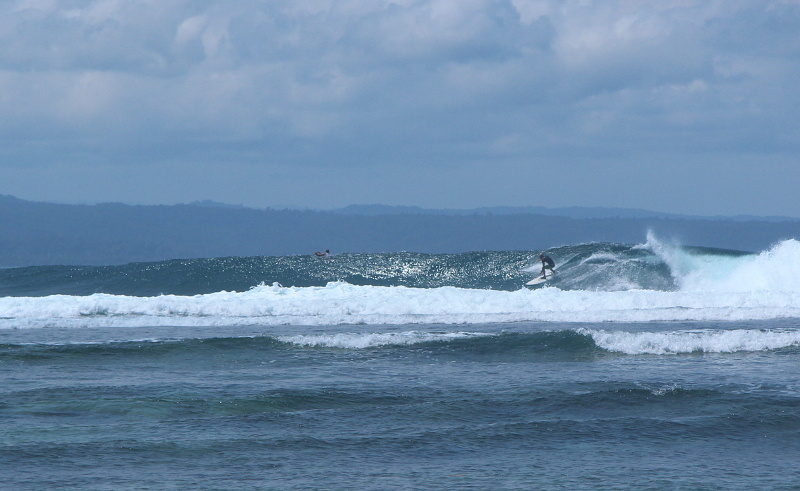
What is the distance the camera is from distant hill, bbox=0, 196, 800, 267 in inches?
4218

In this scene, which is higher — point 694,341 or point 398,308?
point 398,308

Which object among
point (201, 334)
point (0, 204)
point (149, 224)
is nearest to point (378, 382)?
point (201, 334)

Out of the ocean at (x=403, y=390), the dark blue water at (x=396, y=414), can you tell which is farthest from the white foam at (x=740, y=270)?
the dark blue water at (x=396, y=414)

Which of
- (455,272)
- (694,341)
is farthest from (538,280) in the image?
(694,341)

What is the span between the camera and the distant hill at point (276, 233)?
107125 millimetres

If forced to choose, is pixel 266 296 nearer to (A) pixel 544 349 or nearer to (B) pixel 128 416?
A: (A) pixel 544 349

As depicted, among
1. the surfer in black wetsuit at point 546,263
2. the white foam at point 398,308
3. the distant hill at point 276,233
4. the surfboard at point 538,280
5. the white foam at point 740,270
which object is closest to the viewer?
the white foam at point 398,308

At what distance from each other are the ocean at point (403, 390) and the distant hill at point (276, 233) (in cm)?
8004

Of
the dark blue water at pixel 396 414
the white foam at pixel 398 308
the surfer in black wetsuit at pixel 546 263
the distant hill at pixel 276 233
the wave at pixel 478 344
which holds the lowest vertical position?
the dark blue water at pixel 396 414

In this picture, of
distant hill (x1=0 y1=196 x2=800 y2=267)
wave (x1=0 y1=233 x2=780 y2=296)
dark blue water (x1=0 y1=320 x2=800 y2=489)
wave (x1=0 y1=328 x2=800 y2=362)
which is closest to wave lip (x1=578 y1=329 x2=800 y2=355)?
wave (x1=0 y1=328 x2=800 y2=362)

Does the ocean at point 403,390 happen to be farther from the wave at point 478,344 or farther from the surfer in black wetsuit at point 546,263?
the surfer in black wetsuit at point 546,263

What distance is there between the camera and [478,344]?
684 inches

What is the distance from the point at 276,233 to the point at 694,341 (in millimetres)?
118504

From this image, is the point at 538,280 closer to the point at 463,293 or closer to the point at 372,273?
the point at 463,293
